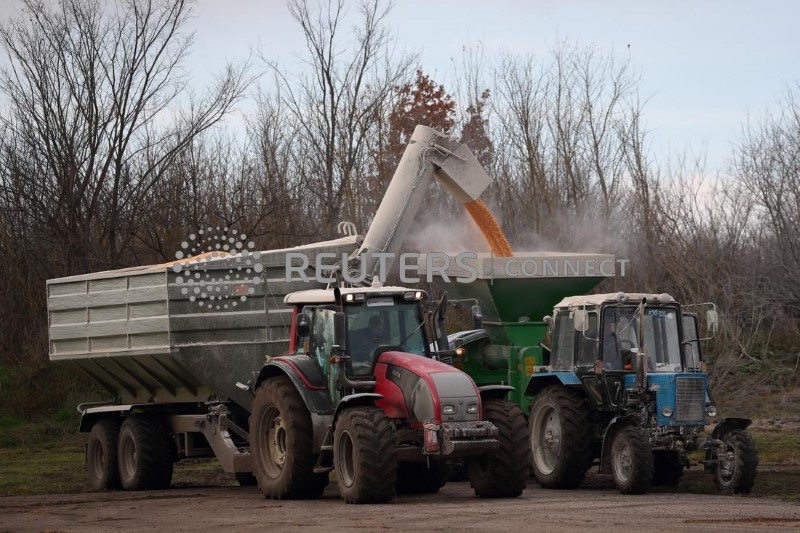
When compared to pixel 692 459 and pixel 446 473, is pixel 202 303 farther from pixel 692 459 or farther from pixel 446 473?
pixel 692 459

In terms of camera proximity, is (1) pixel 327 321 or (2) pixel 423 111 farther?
(2) pixel 423 111

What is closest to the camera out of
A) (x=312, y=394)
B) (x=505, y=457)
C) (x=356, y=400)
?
(x=356, y=400)

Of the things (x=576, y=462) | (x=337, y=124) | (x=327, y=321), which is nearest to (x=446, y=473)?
(x=576, y=462)

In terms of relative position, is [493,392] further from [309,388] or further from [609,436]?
[309,388]

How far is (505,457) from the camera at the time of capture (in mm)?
11805

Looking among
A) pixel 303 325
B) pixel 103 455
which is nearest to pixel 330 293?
pixel 303 325

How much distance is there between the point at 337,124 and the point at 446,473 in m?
18.8

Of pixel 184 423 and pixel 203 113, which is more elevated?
pixel 203 113

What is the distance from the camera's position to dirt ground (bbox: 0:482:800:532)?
31.3ft

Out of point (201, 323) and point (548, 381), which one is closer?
point (201, 323)

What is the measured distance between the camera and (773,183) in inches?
1073

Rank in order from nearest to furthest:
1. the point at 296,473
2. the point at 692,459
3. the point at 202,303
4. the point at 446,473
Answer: the point at 296,473
the point at 446,473
the point at 202,303
the point at 692,459

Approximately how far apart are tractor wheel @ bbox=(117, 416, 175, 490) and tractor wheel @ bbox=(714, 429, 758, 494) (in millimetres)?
6967

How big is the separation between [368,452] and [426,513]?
891mm
